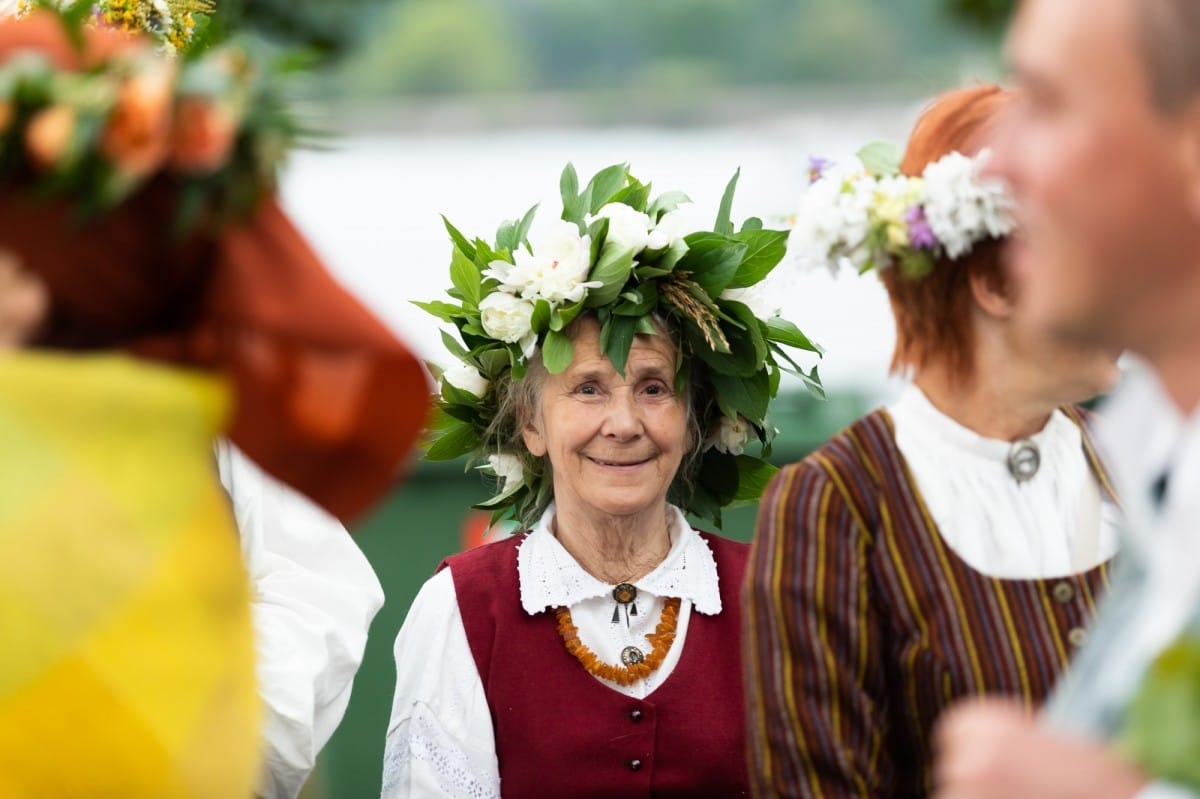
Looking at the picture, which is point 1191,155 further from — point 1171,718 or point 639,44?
point 639,44

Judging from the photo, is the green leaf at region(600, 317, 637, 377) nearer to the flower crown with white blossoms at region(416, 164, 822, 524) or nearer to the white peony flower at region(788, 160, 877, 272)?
the flower crown with white blossoms at region(416, 164, 822, 524)

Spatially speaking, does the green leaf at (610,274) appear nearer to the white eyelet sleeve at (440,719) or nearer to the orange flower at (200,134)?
the white eyelet sleeve at (440,719)

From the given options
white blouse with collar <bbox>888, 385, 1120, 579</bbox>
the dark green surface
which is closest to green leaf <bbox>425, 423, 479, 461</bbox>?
white blouse with collar <bbox>888, 385, 1120, 579</bbox>

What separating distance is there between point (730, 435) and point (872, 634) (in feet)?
4.83

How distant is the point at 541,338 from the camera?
3.96 meters

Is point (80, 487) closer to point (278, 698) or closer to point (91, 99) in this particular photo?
point (91, 99)

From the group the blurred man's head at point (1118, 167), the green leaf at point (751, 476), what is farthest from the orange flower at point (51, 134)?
the green leaf at point (751, 476)

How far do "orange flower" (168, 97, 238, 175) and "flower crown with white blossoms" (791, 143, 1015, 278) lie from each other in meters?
1.06

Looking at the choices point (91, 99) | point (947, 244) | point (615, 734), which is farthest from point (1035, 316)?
point (615, 734)

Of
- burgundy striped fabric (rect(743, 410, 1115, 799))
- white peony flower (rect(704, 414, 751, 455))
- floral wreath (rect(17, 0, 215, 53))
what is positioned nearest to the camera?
burgundy striped fabric (rect(743, 410, 1115, 799))

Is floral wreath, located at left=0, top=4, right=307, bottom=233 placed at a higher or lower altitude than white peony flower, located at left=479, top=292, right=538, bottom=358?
higher

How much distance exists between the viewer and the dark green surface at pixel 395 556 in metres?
6.10

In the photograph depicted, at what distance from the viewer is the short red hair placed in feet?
9.18

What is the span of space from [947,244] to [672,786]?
4.59ft
